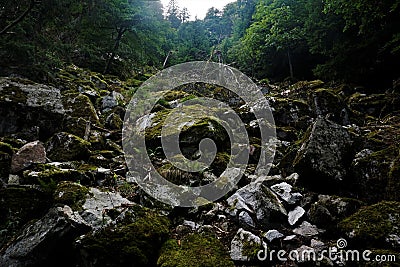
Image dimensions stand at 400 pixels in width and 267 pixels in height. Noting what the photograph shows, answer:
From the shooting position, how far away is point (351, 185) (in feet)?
13.5

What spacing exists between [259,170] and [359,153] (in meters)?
1.75

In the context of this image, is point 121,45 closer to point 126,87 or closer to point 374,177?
point 126,87

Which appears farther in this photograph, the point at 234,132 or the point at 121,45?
the point at 121,45

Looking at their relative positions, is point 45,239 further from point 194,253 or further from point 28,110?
point 28,110

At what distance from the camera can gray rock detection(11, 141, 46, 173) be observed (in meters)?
4.46

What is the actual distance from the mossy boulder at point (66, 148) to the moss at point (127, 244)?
3.03m

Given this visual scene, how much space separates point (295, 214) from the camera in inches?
144

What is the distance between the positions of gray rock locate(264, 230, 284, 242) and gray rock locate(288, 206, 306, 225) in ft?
1.30

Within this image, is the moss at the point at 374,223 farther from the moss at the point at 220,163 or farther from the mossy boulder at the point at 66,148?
the mossy boulder at the point at 66,148

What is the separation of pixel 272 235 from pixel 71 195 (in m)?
2.62

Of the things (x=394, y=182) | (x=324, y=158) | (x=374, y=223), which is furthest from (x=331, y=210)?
(x=324, y=158)

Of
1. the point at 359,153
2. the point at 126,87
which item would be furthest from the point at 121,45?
the point at 359,153

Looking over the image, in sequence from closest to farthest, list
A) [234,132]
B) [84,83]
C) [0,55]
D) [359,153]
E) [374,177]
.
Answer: [374,177] < [359,153] < [234,132] < [0,55] < [84,83]

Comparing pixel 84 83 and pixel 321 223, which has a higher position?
pixel 84 83
